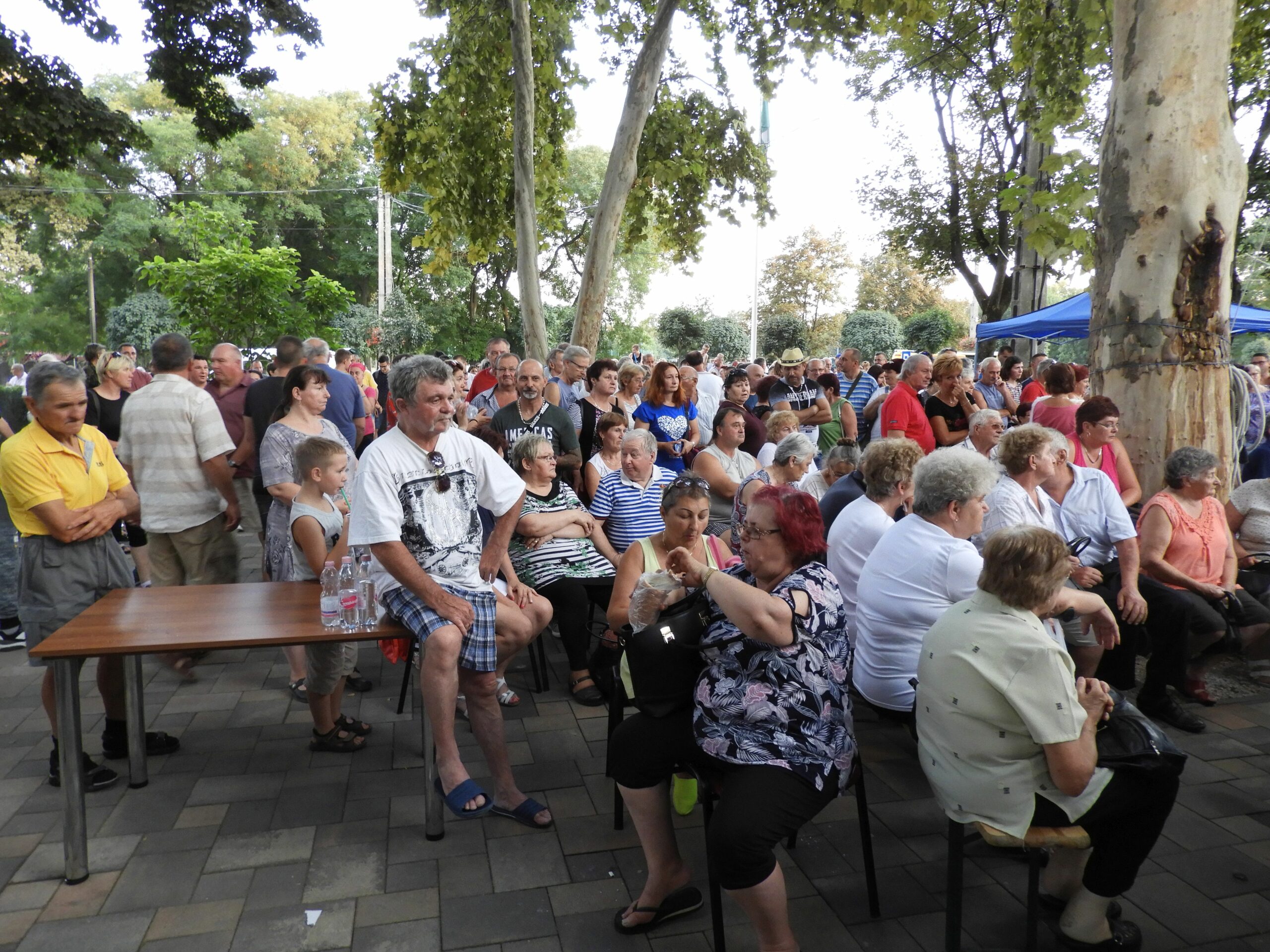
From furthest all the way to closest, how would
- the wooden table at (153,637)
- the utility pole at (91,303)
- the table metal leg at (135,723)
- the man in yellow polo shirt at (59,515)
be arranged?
1. the utility pole at (91,303)
2. the table metal leg at (135,723)
3. the man in yellow polo shirt at (59,515)
4. the wooden table at (153,637)

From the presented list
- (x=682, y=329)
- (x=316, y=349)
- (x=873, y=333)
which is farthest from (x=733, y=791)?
(x=873, y=333)

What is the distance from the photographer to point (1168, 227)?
4.55 m

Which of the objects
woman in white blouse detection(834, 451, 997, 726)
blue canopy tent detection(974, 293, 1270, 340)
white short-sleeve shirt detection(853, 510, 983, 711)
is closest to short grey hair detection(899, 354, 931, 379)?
woman in white blouse detection(834, 451, 997, 726)

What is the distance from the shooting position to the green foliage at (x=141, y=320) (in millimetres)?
31125

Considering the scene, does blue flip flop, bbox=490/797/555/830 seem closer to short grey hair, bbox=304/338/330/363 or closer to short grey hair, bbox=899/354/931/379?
short grey hair, bbox=304/338/330/363

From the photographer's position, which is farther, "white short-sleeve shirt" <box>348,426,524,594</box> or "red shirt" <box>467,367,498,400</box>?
"red shirt" <box>467,367,498,400</box>

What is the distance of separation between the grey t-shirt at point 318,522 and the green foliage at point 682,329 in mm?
26163

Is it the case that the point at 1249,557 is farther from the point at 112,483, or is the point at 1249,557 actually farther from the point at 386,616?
the point at 112,483

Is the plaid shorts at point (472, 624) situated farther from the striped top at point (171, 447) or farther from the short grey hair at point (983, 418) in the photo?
the short grey hair at point (983, 418)

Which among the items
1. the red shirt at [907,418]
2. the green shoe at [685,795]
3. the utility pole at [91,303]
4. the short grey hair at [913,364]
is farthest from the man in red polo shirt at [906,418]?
the utility pole at [91,303]

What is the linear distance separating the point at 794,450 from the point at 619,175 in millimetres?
5823

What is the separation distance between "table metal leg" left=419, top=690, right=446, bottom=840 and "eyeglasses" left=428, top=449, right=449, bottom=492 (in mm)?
797

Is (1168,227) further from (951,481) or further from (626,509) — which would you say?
(626,509)

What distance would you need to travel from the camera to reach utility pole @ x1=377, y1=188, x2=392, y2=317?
92.6 ft
